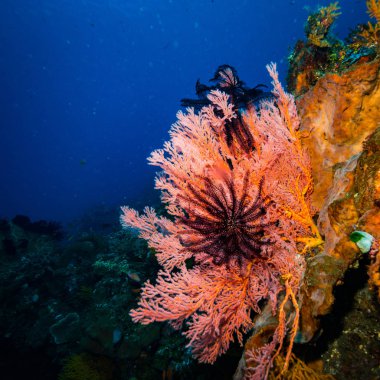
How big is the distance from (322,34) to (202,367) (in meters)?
7.56

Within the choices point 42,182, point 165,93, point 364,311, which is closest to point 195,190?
point 364,311

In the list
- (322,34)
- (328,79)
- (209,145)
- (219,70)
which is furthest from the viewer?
(219,70)

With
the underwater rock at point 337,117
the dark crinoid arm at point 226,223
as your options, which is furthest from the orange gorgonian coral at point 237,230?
the underwater rock at point 337,117

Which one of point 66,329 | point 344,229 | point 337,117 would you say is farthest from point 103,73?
point 344,229

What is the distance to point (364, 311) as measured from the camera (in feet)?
8.15

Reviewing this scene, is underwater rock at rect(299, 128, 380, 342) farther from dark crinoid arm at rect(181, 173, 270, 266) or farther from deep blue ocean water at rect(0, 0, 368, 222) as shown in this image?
deep blue ocean water at rect(0, 0, 368, 222)

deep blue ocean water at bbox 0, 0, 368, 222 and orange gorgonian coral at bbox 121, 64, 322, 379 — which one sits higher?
deep blue ocean water at bbox 0, 0, 368, 222

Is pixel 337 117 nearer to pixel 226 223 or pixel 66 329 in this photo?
pixel 226 223

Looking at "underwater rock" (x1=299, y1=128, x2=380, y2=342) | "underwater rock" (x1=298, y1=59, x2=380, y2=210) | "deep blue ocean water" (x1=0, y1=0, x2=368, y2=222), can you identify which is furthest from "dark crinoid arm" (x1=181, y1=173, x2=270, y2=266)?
"deep blue ocean water" (x1=0, y1=0, x2=368, y2=222)

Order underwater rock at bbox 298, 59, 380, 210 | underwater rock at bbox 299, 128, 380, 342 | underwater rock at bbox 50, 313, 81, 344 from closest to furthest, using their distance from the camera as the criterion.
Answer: underwater rock at bbox 299, 128, 380, 342
underwater rock at bbox 298, 59, 380, 210
underwater rock at bbox 50, 313, 81, 344

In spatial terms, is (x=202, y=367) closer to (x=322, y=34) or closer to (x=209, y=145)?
(x=209, y=145)

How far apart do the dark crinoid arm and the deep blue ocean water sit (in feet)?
168

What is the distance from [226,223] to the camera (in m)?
2.75

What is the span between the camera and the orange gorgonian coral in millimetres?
2723
